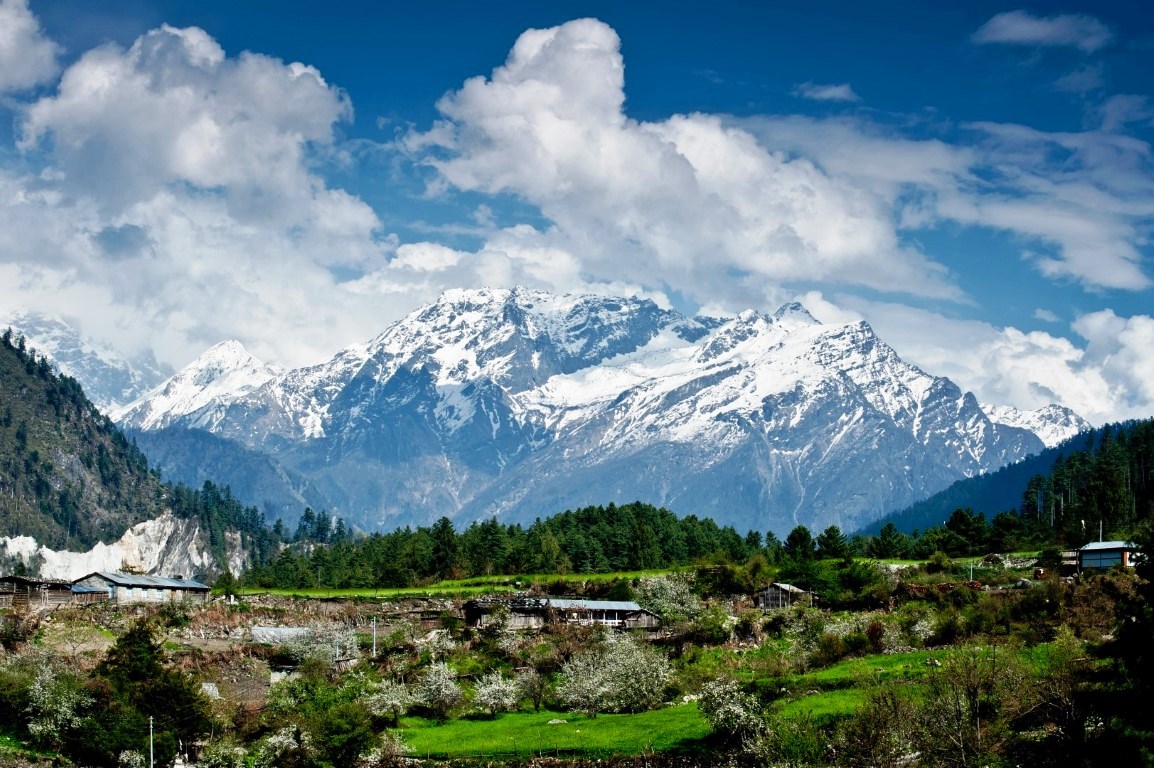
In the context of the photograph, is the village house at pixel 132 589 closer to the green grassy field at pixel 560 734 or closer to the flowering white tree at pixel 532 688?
the flowering white tree at pixel 532 688

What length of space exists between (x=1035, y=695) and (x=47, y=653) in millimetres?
67181

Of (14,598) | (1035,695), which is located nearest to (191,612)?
(14,598)

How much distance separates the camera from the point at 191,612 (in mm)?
115500

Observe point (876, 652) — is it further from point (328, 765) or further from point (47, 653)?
point (47, 653)

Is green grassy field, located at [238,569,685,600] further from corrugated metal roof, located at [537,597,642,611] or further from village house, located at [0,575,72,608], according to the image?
village house, located at [0,575,72,608]

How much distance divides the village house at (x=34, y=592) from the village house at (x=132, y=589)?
3.94 ft

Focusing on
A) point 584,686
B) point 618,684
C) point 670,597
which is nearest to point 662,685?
point 618,684

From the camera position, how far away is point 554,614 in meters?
112

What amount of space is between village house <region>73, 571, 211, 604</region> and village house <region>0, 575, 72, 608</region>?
3.94 feet

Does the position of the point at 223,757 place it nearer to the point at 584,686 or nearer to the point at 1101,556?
the point at 584,686

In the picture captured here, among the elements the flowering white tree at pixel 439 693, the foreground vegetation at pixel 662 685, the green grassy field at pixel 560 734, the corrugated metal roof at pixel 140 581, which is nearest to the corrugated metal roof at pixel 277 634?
the foreground vegetation at pixel 662 685

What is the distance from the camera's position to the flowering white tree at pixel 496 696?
277 ft

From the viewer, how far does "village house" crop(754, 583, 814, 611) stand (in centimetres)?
11656

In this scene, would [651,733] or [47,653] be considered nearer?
[651,733]
